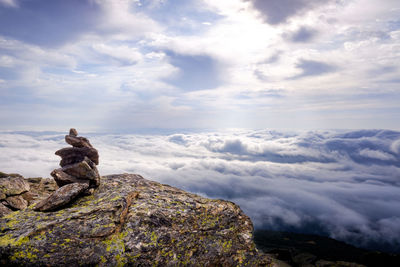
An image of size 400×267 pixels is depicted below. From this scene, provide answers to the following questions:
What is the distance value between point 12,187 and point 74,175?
1066cm

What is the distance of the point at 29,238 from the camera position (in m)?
9.28

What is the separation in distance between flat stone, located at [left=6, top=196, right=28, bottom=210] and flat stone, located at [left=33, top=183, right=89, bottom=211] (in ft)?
28.7

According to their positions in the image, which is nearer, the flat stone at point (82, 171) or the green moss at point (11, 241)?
the green moss at point (11, 241)

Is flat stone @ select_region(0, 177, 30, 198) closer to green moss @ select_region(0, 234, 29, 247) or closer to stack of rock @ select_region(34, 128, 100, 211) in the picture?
stack of rock @ select_region(34, 128, 100, 211)

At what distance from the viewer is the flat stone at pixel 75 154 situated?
17516 millimetres

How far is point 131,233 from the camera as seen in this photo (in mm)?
10734

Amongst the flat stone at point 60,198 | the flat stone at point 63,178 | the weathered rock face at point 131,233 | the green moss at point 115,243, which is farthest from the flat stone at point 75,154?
the green moss at point 115,243

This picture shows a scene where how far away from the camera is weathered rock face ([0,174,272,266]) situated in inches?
362

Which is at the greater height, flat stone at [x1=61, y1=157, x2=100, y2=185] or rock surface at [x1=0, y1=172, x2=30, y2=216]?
flat stone at [x1=61, y1=157, x2=100, y2=185]

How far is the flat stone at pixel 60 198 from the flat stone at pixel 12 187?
10.5 m

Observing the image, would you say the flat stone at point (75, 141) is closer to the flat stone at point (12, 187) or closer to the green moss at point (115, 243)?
the flat stone at point (12, 187)

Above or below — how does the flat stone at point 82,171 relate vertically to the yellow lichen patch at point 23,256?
above

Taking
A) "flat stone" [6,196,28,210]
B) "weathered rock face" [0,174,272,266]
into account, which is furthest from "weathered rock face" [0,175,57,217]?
"weathered rock face" [0,174,272,266]

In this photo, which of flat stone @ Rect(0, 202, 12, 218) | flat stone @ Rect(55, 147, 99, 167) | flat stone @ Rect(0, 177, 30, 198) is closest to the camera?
flat stone @ Rect(0, 202, 12, 218)
